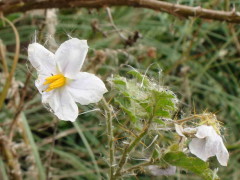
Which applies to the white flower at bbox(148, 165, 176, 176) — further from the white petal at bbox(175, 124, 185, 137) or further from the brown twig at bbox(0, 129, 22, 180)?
the brown twig at bbox(0, 129, 22, 180)

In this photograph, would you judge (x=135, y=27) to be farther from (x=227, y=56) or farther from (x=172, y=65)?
(x=227, y=56)

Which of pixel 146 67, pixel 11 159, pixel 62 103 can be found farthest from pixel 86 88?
pixel 146 67

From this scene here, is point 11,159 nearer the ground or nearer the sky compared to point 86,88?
nearer the ground

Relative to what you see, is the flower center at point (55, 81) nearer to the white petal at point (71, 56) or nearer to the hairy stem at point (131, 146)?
the white petal at point (71, 56)

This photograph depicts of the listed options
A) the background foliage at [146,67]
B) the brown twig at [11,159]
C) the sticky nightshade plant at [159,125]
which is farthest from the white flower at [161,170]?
the background foliage at [146,67]

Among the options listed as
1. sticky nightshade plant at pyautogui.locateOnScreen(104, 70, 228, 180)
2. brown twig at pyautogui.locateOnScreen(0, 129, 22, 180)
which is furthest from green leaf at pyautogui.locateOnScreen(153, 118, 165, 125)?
brown twig at pyautogui.locateOnScreen(0, 129, 22, 180)

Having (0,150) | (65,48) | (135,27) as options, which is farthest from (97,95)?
(135,27)

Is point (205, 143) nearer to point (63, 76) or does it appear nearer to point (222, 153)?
point (222, 153)
